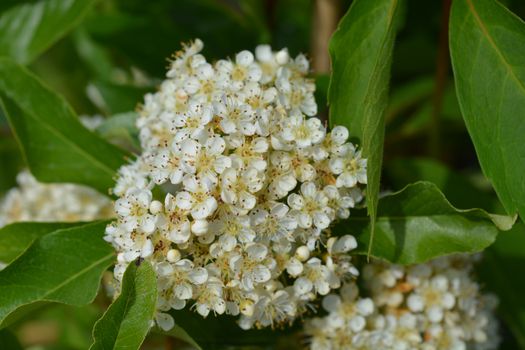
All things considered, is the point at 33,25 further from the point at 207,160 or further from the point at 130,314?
the point at 130,314

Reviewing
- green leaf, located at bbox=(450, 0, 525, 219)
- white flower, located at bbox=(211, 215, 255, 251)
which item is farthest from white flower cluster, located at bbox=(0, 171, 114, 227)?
green leaf, located at bbox=(450, 0, 525, 219)

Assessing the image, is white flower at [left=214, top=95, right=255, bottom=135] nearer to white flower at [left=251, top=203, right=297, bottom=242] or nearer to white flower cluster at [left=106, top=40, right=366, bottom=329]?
white flower cluster at [left=106, top=40, right=366, bottom=329]

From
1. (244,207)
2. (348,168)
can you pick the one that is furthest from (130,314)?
(348,168)

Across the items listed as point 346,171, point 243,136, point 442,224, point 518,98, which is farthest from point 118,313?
point 518,98

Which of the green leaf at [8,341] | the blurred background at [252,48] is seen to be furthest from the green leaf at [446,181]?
the green leaf at [8,341]

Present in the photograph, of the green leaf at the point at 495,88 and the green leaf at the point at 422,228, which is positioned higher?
the green leaf at the point at 495,88

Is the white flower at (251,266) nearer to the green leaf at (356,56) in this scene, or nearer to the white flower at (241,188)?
the white flower at (241,188)
